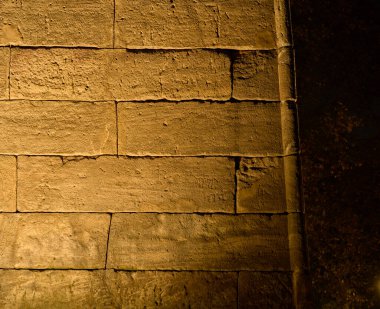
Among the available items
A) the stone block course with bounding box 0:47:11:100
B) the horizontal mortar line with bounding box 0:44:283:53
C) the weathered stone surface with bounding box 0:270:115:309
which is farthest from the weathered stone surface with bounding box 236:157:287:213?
the stone block course with bounding box 0:47:11:100

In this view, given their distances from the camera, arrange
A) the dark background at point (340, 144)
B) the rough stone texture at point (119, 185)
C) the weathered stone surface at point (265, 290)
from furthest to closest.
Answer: the rough stone texture at point (119, 185)
the weathered stone surface at point (265, 290)
the dark background at point (340, 144)

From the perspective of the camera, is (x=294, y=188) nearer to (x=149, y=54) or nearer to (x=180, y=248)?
(x=180, y=248)

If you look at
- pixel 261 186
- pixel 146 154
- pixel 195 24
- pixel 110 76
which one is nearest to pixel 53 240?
pixel 146 154

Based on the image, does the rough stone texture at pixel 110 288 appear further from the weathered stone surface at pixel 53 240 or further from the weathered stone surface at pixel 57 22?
the weathered stone surface at pixel 57 22

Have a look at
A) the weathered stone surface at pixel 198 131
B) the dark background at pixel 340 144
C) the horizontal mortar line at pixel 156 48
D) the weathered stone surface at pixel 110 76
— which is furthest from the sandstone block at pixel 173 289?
the horizontal mortar line at pixel 156 48

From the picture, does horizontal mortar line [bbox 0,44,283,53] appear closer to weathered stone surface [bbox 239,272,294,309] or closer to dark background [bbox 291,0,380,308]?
dark background [bbox 291,0,380,308]

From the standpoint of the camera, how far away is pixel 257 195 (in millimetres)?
2535

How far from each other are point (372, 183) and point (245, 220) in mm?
1111

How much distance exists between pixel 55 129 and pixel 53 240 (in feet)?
3.34

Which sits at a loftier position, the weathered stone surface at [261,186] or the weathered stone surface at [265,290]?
the weathered stone surface at [261,186]

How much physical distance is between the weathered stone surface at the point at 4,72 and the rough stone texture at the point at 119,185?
2.11 feet

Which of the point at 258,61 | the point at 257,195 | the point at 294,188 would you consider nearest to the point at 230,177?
the point at 257,195

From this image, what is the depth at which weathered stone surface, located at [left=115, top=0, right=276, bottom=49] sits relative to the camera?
261 cm

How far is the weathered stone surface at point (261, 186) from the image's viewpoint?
99.3 inches
